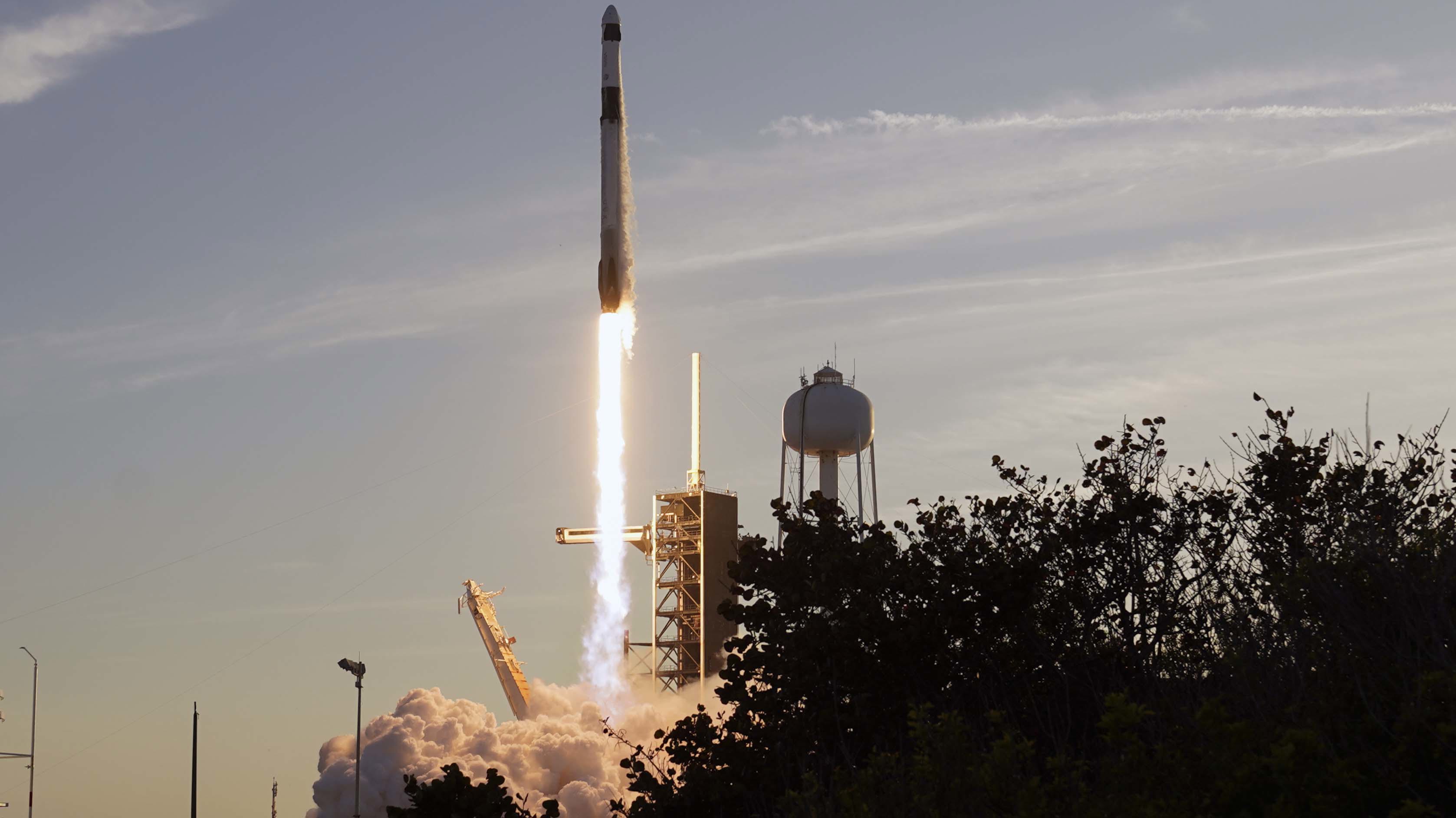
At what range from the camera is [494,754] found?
82.0 m

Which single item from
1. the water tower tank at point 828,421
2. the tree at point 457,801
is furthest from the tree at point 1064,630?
the water tower tank at point 828,421

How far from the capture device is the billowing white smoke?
79.6 metres

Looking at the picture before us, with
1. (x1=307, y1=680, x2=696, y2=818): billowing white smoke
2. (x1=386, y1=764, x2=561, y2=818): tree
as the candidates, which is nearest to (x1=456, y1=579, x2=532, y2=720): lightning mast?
(x1=307, y1=680, x2=696, y2=818): billowing white smoke

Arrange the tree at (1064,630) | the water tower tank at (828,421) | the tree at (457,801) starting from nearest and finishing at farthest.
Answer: the tree at (1064,630)
the tree at (457,801)
the water tower tank at (828,421)

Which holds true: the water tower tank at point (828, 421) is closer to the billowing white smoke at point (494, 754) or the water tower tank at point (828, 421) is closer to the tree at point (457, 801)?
the billowing white smoke at point (494, 754)

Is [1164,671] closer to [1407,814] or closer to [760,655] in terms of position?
[760,655]

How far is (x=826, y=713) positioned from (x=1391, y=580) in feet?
37.7

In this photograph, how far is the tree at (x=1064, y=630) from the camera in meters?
26.0

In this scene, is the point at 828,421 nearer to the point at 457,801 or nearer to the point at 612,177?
the point at 612,177

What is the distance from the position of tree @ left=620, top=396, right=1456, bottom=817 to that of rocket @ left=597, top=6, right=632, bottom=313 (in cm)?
2418

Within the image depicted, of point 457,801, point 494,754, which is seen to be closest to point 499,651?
point 494,754

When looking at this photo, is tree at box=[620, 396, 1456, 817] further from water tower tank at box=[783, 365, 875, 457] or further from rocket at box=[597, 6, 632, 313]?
water tower tank at box=[783, 365, 875, 457]

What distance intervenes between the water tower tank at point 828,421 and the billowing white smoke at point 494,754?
48.9ft

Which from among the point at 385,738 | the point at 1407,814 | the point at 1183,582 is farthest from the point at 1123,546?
the point at 385,738
